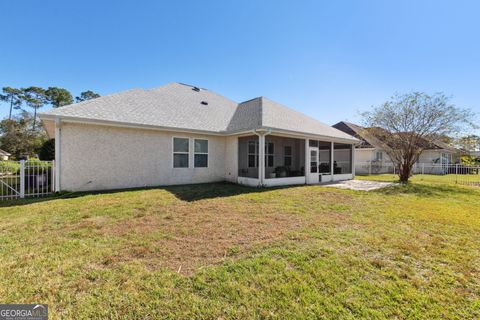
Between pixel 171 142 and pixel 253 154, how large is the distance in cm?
513

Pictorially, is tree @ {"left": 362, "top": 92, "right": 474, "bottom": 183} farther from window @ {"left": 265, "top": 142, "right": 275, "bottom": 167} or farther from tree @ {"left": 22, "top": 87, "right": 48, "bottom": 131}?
tree @ {"left": 22, "top": 87, "right": 48, "bottom": 131}

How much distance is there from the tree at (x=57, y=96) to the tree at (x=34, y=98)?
0.89m

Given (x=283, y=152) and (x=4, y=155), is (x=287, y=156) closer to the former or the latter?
(x=283, y=152)

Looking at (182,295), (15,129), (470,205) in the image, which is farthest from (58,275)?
(15,129)

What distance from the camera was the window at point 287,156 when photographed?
15.5m

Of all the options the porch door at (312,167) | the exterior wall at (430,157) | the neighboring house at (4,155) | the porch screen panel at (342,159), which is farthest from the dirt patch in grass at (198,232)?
the neighboring house at (4,155)

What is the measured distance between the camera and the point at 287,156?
1570cm

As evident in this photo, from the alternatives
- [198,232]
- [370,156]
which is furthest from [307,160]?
[370,156]

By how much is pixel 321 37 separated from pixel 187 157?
986 cm

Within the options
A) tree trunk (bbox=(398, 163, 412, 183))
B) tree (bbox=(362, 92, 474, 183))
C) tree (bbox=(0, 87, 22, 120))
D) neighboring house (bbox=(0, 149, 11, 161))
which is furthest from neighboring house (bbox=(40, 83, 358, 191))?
tree (bbox=(0, 87, 22, 120))

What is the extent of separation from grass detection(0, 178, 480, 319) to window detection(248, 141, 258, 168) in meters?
7.16

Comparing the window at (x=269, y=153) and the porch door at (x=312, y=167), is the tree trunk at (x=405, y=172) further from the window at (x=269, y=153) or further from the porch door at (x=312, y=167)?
the window at (x=269, y=153)

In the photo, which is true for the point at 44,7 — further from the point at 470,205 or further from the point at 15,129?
the point at 15,129

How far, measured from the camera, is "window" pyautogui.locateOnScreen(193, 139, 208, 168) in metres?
11.9
